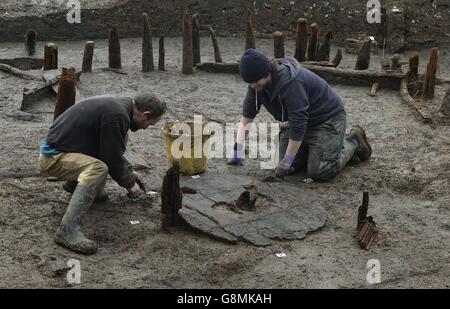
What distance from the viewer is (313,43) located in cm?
1192

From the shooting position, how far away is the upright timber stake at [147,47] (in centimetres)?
1173

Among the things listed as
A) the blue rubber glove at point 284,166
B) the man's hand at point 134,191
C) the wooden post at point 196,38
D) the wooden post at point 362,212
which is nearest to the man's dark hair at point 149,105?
the man's hand at point 134,191

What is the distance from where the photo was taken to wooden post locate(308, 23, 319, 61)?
1178 cm

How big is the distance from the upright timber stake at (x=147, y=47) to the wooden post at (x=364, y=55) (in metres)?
3.28

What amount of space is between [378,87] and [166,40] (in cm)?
460

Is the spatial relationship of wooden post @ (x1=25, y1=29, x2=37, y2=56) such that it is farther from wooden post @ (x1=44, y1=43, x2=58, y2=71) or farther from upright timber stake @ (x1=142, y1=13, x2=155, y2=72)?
upright timber stake @ (x1=142, y1=13, x2=155, y2=72)

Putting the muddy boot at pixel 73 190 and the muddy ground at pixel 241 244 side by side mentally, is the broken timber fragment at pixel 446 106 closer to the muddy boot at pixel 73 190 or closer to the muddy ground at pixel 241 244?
the muddy ground at pixel 241 244

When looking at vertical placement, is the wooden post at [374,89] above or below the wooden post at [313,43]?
below

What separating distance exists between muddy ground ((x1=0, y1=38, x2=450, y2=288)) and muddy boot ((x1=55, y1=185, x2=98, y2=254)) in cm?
8

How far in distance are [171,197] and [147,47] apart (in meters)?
5.93

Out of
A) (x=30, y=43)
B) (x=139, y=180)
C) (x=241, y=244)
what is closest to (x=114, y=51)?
(x=30, y=43)

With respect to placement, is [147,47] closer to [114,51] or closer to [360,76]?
[114,51]

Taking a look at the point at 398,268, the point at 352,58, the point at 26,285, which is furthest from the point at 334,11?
the point at 26,285

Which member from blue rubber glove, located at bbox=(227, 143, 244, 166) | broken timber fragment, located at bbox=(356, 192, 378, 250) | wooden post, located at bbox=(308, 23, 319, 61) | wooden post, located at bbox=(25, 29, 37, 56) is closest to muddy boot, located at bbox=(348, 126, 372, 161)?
blue rubber glove, located at bbox=(227, 143, 244, 166)
